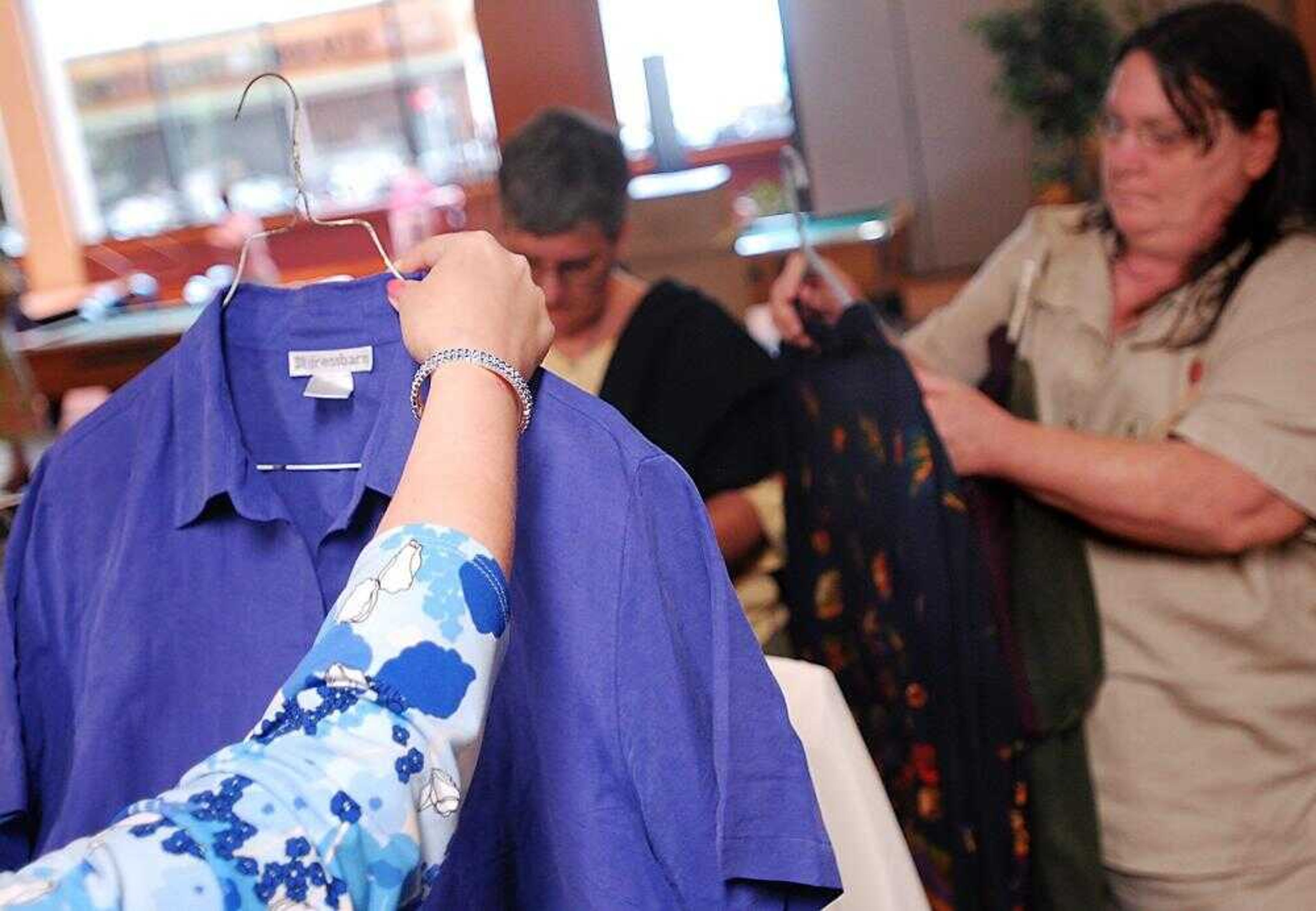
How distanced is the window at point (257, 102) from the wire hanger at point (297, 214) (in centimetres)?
4

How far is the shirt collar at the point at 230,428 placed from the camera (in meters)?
1.01

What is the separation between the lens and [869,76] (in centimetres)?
235

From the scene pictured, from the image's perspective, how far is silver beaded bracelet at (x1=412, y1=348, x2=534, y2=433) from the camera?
85 centimetres

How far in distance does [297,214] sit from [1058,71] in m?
1.97

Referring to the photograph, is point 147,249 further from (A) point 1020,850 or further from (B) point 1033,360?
(A) point 1020,850

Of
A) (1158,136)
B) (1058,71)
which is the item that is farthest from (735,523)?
(1058,71)

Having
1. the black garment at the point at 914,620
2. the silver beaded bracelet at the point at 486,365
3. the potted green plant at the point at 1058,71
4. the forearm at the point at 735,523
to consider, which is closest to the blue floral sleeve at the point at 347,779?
the silver beaded bracelet at the point at 486,365

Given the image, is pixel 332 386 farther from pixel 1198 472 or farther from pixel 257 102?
pixel 257 102

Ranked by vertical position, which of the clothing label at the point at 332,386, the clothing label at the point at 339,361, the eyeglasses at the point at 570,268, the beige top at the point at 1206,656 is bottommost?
the beige top at the point at 1206,656

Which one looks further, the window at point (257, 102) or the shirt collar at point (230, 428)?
the window at point (257, 102)

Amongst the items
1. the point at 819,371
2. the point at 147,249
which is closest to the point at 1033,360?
the point at 819,371

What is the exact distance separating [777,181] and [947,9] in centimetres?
38

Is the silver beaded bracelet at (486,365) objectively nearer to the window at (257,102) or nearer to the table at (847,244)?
the window at (257,102)

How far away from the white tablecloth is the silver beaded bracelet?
1.36 feet
